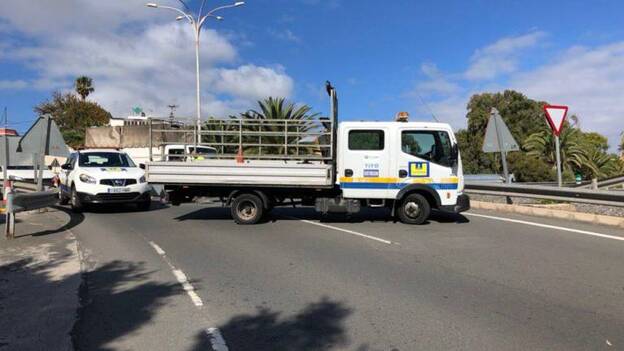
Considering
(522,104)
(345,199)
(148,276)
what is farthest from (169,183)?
(522,104)

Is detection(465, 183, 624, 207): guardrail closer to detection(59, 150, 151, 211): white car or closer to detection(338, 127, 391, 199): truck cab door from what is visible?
detection(338, 127, 391, 199): truck cab door

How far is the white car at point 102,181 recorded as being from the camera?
580 inches

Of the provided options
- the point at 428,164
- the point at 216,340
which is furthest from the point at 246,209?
the point at 216,340

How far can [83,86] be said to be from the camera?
231 ft

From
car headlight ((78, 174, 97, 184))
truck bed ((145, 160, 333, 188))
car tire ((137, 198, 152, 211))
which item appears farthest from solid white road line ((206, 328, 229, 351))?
car tire ((137, 198, 152, 211))

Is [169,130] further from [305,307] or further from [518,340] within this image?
[518,340]

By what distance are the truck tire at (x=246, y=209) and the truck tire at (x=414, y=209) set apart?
3.20m

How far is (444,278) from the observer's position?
6.62 metres

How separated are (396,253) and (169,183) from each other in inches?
228

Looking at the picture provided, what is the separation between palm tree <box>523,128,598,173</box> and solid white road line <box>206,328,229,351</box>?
158 ft

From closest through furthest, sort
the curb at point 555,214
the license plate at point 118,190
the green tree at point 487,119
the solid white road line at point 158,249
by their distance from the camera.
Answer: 1. the solid white road line at point 158,249
2. the curb at point 555,214
3. the license plate at point 118,190
4. the green tree at point 487,119

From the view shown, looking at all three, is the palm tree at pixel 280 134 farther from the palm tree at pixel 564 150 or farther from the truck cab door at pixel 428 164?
the palm tree at pixel 564 150

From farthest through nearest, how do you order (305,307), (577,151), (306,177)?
(577,151), (306,177), (305,307)

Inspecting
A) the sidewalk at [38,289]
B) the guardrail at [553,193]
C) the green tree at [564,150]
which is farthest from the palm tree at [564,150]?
the sidewalk at [38,289]
